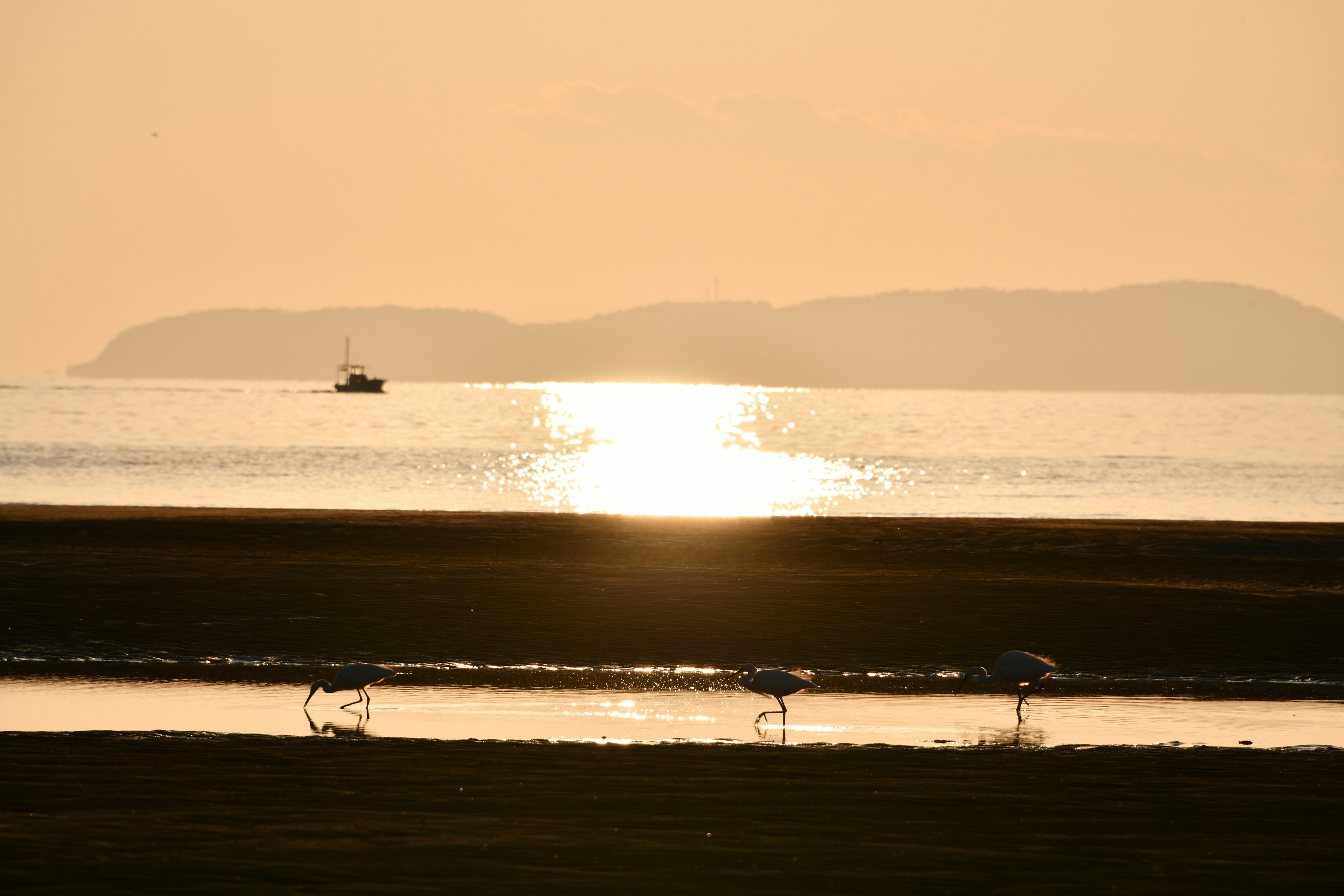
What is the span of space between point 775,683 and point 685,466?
2910 inches

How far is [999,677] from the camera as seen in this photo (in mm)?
15805

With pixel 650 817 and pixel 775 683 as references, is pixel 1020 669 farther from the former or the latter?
pixel 650 817

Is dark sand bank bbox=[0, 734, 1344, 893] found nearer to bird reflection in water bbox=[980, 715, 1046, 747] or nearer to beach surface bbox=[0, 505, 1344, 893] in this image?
beach surface bbox=[0, 505, 1344, 893]

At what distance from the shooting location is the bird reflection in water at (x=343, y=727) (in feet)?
45.2

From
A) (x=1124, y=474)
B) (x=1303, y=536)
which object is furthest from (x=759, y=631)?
(x=1124, y=474)

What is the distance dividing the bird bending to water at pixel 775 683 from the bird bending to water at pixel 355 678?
13.1 feet

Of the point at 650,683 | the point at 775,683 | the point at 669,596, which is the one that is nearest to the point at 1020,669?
the point at 775,683

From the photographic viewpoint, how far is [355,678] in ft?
50.0

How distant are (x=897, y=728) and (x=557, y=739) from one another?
3.65m

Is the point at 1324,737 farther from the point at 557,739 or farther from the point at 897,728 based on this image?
the point at 557,739

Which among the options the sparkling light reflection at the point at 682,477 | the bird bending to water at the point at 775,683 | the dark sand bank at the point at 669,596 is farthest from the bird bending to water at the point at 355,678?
the sparkling light reflection at the point at 682,477

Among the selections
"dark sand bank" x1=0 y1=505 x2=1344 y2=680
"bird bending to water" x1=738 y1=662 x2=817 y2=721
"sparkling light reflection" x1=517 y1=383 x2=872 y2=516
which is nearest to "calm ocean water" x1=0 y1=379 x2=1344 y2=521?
"sparkling light reflection" x1=517 y1=383 x2=872 y2=516

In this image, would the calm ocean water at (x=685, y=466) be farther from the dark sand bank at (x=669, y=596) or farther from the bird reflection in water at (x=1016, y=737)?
the bird reflection in water at (x=1016, y=737)

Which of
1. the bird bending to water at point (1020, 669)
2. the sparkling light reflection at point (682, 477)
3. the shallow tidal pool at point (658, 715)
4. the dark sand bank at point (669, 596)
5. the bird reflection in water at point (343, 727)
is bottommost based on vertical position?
the bird reflection in water at point (343, 727)
